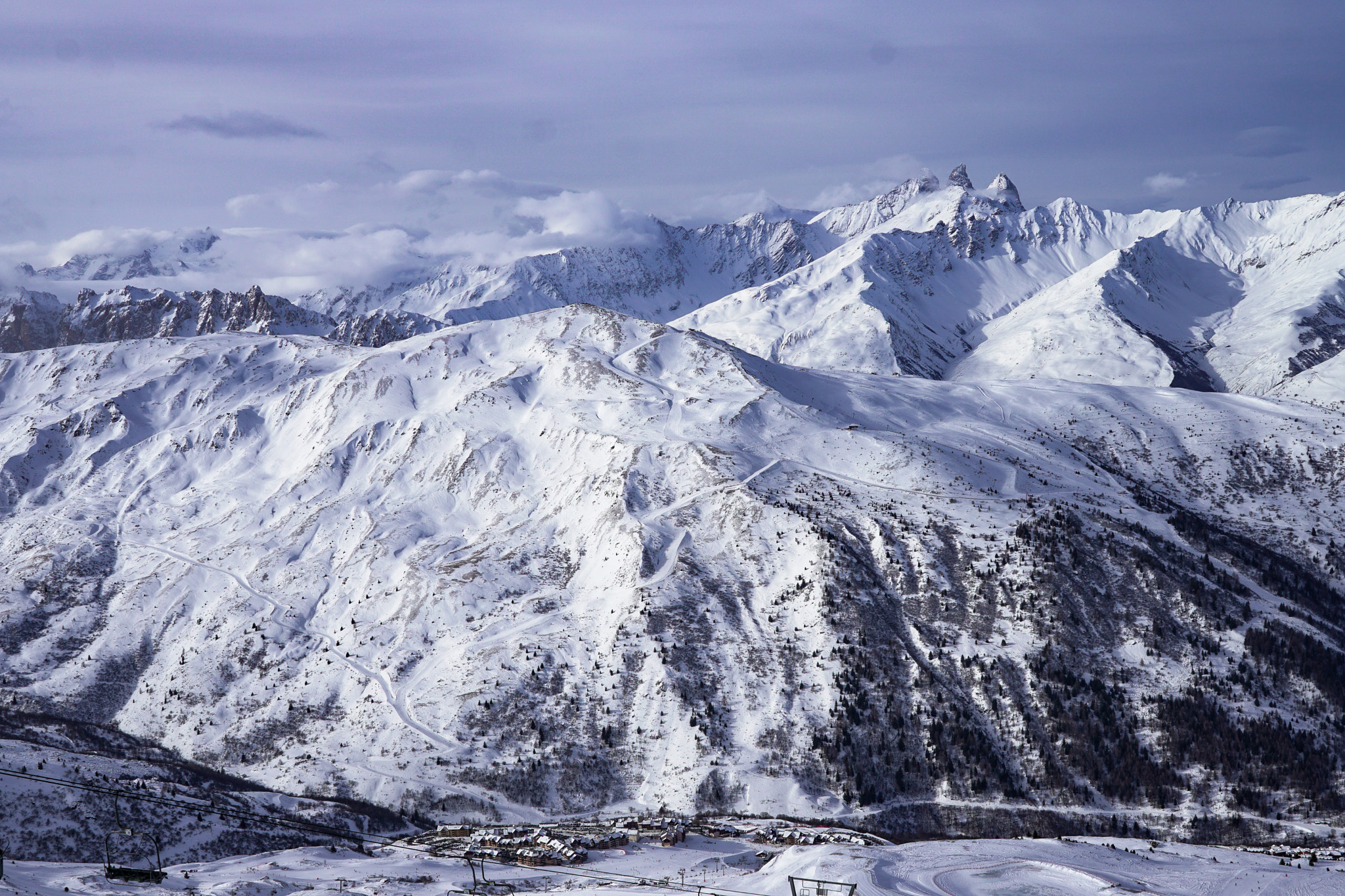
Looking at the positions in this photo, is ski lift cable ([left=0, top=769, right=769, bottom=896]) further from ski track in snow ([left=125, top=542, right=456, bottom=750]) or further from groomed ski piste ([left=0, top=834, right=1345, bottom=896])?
ski track in snow ([left=125, top=542, right=456, bottom=750])

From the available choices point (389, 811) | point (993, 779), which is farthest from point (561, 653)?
point (993, 779)

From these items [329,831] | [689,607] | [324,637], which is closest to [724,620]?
[689,607]

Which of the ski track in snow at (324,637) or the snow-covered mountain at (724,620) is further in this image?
the ski track in snow at (324,637)

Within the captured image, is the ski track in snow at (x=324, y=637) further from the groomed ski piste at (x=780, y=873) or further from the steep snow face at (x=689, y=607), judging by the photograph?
the groomed ski piste at (x=780, y=873)

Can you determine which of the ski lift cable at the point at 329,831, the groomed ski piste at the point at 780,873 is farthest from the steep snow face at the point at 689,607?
the groomed ski piste at the point at 780,873

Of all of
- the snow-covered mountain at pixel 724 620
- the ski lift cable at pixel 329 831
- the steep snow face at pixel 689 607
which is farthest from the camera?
the steep snow face at pixel 689 607
